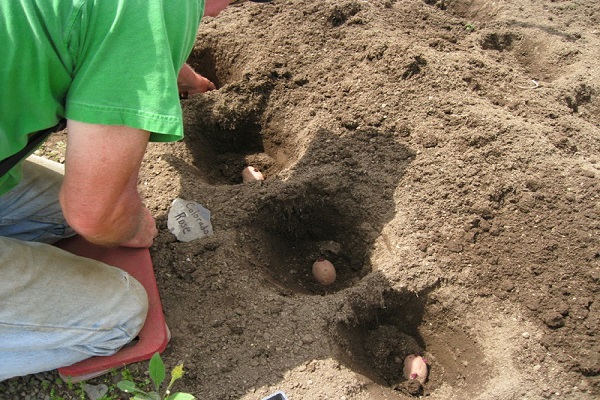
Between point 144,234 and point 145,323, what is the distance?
409mm

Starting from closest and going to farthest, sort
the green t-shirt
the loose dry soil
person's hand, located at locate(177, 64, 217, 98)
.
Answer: the green t-shirt < the loose dry soil < person's hand, located at locate(177, 64, 217, 98)

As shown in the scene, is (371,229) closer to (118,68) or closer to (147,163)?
(147,163)

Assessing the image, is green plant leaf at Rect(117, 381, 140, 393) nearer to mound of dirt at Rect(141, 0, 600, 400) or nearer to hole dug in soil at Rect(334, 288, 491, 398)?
mound of dirt at Rect(141, 0, 600, 400)

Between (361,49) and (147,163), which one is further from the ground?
(361,49)

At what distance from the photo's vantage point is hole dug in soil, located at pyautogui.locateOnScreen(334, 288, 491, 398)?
7.68 feet

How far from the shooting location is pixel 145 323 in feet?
7.48

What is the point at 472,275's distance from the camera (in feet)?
8.27

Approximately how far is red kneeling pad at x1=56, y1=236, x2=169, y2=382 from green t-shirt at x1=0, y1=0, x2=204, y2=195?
88cm

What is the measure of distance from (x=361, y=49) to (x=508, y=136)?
1164mm

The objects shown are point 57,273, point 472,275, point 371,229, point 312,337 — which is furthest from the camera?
point 371,229

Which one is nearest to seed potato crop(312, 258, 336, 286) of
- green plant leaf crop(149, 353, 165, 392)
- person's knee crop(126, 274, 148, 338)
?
person's knee crop(126, 274, 148, 338)

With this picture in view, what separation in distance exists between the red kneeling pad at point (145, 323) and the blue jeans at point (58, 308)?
40 mm

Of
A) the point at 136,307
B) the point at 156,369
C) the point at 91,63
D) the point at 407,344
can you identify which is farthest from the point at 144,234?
the point at 407,344

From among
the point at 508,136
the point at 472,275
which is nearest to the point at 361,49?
the point at 508,136
